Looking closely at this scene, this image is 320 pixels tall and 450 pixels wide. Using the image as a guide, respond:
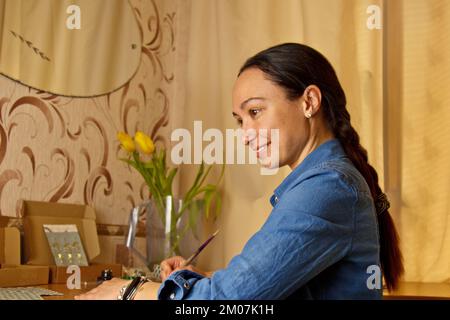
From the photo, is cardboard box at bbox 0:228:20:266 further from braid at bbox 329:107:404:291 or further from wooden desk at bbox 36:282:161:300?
braid at bbox 329:107:404:291

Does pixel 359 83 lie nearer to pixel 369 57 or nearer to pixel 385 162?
pixel 369 57

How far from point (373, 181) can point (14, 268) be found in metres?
0.82

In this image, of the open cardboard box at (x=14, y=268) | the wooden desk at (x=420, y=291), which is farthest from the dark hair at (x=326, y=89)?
the open cardboard box at (x=14, y=268)

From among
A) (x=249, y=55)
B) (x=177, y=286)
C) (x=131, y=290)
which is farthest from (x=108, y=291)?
(x=249, y=55)

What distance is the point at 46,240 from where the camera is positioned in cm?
161

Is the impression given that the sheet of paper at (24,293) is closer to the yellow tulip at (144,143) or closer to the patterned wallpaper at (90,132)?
the patterned wallpaper at (90,132)

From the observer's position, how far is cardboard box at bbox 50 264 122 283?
149 cm

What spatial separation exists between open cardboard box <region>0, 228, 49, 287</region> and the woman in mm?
399

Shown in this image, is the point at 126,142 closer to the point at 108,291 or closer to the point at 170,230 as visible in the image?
the point at 170,230

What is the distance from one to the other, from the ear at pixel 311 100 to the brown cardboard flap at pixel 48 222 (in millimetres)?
872

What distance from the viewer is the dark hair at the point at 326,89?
104 centimetres

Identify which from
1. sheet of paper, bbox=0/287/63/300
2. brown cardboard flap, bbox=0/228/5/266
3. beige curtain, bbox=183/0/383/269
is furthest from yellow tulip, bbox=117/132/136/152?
sheet of paper, bbox=0/287/63/300

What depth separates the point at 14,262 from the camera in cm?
151

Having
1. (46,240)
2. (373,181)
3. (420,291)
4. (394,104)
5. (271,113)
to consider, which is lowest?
(420,291)
